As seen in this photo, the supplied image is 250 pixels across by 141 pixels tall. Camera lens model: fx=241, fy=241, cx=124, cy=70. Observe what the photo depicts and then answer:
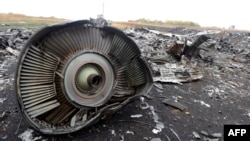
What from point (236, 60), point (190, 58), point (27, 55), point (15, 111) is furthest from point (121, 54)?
point (236, 60)

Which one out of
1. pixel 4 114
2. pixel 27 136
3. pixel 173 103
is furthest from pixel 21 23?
pixel 27 136

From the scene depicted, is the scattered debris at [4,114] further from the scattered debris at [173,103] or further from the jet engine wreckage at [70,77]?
the scattered debris at [173,103]

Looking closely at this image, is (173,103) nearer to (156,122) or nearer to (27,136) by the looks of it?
(156,122)

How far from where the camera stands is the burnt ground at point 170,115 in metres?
3.06

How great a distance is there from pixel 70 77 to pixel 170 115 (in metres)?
1.71

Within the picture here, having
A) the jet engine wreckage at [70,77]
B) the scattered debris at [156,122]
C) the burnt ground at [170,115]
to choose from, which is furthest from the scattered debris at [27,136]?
the scattered debris at [156,122]

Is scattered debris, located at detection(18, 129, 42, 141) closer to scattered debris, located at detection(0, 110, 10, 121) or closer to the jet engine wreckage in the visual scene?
the jet engine wreckage

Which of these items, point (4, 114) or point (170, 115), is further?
point (170, 115)

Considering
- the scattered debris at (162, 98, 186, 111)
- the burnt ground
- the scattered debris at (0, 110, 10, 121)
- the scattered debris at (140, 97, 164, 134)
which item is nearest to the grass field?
the burnt ground

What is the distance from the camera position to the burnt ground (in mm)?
3064

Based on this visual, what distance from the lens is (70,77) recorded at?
2.92 meters

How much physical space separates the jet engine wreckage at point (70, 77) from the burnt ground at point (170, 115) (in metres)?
0.26

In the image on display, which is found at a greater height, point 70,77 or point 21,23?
point 21,23

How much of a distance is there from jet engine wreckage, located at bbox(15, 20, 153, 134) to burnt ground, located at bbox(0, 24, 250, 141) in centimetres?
26
